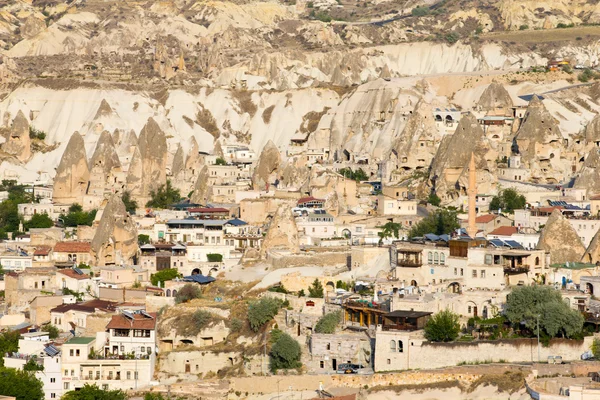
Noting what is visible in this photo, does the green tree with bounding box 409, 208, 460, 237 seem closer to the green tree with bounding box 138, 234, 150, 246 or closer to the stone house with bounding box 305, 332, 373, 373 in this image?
the green tree with bounding box 138, 234, 150, 246

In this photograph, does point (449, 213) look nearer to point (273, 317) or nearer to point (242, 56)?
point (273, 317)

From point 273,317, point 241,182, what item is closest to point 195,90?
point 241,182

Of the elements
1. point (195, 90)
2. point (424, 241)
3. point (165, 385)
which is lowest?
point (165, 385)

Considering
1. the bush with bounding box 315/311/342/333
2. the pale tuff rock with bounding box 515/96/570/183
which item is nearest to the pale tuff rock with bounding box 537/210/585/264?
the bush with bounding box 315/311/342/333

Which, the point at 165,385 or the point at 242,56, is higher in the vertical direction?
the point at 242,56

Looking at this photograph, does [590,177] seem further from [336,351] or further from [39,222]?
[336,351]

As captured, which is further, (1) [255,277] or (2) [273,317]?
(1) [255,277]

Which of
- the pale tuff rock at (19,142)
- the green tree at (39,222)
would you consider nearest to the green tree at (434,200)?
the green tree at (39,222)
